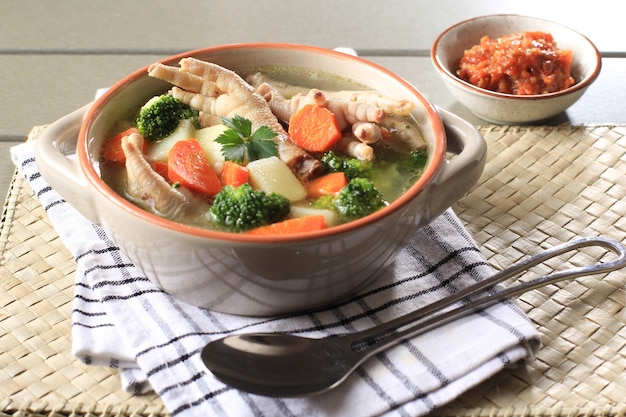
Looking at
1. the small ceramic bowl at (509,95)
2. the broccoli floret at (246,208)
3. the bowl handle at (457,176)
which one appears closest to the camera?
the broccoli floret at (246,208)

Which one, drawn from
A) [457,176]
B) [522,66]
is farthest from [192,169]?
[522,66]

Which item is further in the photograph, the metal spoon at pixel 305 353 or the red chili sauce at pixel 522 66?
the red chili sauce at pixel 522 66

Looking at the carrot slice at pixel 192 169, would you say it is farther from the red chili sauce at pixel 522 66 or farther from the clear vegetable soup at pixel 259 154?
the red chili sauce at pixel 522 66

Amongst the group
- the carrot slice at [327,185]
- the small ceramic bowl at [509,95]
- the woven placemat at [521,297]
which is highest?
the carrot slice at [327,185]

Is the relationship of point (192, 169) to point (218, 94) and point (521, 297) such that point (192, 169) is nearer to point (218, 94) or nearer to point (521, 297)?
point (218, 94)

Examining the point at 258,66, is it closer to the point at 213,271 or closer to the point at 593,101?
the point at 213,271

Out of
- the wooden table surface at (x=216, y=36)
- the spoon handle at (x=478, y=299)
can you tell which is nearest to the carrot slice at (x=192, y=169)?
the spoon handle at (x=478, y=299)

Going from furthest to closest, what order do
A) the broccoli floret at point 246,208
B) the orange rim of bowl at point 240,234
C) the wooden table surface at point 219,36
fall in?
1. the wooden table surface at point 219,36
2. the broccoli floret at point 246,208
3. the orange rim of bowl at point 240,234
